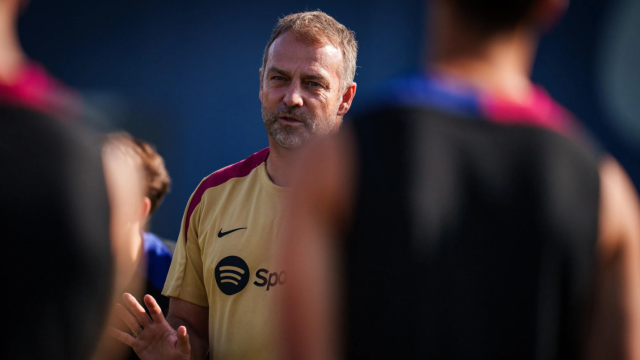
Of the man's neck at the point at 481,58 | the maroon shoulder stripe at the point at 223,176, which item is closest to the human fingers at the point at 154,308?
the maroon shoulder stripe at the point at 223,176

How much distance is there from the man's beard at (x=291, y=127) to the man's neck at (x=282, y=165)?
1.1 inches

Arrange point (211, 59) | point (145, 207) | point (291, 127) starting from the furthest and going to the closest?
point (211, 59)
point (145, 207)
point (291, 127)

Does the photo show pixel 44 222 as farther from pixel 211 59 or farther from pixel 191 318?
pixel 211 59

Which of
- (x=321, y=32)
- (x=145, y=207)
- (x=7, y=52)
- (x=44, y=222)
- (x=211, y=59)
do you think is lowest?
(x=44, y=222)

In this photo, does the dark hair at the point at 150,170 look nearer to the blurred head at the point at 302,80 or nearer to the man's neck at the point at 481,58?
the blurred head at the point at 302,80

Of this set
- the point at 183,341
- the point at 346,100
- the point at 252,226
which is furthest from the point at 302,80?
the point at 183,341

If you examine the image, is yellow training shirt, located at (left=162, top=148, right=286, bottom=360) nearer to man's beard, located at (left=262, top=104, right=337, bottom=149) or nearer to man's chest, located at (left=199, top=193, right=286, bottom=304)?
man's chest, located at (left=199, top=193, right=286, bottom=304)

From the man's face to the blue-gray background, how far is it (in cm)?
320

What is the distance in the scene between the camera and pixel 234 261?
7.73 feet

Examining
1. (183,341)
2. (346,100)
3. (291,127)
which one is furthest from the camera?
(346,100)

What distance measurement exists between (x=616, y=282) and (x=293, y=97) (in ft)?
5.92

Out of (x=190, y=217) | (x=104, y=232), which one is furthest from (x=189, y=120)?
(x=104, y=232)

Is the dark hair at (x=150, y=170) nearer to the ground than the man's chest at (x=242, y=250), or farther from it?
farther from it

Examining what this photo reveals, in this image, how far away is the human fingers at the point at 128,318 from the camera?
2.26 m
